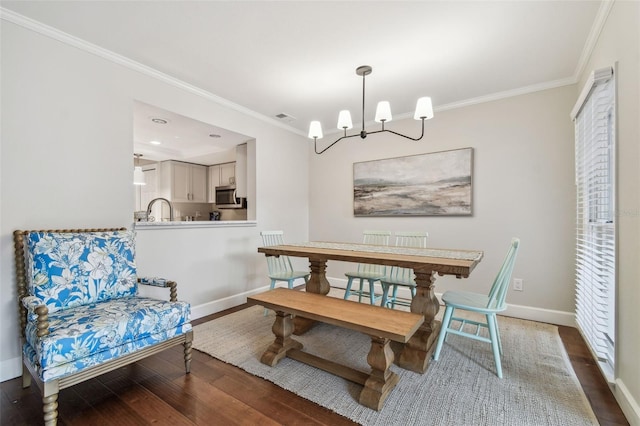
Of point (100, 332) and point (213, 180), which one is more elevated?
point (213, 180)

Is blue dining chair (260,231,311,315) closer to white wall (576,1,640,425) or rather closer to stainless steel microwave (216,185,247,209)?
stainless steel microwave (216,185,247,209)

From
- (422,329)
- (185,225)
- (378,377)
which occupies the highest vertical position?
(185,225)

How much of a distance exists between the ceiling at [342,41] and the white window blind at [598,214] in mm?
540

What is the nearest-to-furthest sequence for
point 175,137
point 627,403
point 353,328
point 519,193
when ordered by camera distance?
point 627,403, point 353,328, point 519,193, point 175,137

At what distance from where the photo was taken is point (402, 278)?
2.94 meters

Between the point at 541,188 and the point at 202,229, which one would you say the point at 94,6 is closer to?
the point at 202,229

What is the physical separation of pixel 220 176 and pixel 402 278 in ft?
14.7

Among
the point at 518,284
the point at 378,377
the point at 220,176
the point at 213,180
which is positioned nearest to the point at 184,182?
the point at 213,180

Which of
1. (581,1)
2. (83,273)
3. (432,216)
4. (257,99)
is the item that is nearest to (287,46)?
(257,99)

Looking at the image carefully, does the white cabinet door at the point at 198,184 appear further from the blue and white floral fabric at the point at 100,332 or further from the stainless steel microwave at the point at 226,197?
the blue and white floral fabric at the point at 100,332

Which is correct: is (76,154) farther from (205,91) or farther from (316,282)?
(316,282)

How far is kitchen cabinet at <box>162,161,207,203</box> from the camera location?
5520 millimetres

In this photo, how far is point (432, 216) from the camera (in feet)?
11.9

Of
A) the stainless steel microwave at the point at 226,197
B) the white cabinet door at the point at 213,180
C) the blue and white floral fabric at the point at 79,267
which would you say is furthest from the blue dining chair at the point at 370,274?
the white cabinet door at the point at 213,180
